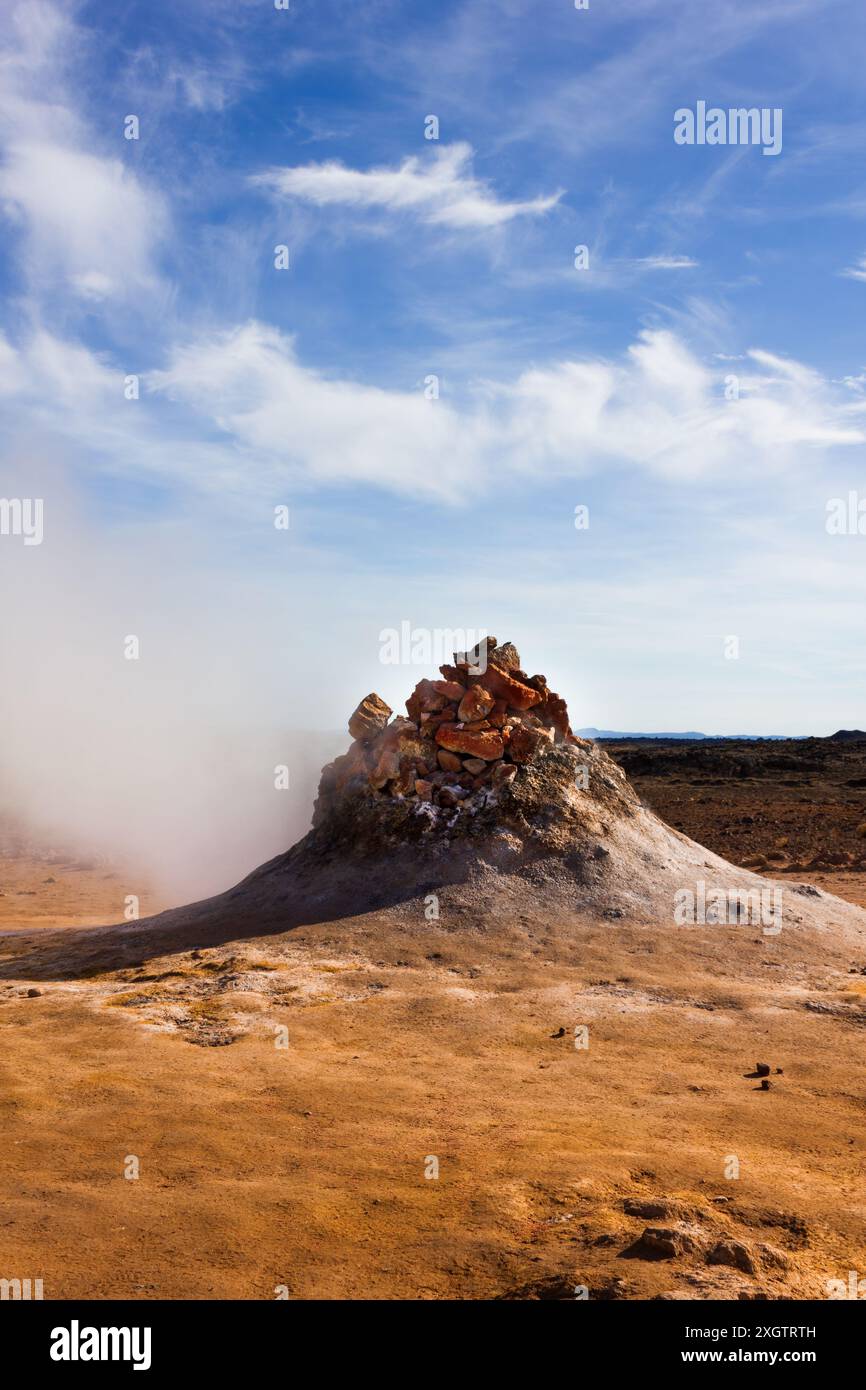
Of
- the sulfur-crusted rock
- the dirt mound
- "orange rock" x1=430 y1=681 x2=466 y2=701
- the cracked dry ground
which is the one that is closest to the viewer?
the cracked dry ground

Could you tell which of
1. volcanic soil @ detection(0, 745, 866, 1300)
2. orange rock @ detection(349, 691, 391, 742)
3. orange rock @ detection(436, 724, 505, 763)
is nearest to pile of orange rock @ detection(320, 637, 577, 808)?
orange rock @ detection(436, 724, 505, 763)

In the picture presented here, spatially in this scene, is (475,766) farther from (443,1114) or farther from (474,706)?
(443,1114)

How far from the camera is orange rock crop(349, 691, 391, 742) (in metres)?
11.9

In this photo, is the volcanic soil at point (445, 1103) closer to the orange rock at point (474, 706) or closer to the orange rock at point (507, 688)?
the orange rock at point (474, 706)

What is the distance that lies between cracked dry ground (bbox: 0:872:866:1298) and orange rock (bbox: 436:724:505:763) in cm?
185

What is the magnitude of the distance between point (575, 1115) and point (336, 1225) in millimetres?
1877

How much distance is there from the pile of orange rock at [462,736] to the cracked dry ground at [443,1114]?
173cm

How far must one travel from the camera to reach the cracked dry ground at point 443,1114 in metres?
3.77

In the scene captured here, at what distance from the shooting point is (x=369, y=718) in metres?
12.0

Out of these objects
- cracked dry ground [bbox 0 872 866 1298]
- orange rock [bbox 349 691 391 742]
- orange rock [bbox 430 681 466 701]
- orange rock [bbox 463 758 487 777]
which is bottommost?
cracked dry ground [bbox 0 872 866 1298]

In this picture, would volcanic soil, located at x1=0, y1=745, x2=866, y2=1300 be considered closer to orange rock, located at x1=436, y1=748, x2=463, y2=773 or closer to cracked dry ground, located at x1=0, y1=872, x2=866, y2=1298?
cracked dry ground, located at x1=0, y1=872, x2=866, y2=1298

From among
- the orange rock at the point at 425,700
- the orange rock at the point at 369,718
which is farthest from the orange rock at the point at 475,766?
the orange rock at the point at 369,718
